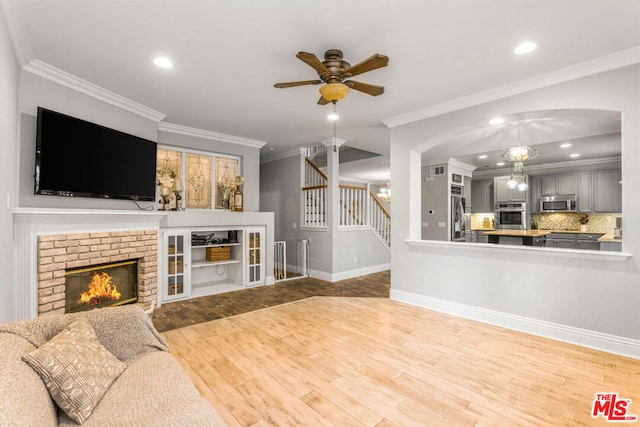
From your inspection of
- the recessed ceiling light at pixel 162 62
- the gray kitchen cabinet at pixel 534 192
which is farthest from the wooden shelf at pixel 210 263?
the gray kitchen cabinet at pixel 534 192

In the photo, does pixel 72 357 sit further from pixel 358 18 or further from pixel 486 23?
pixel 486 23

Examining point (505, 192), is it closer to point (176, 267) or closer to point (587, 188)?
point (587, 188)

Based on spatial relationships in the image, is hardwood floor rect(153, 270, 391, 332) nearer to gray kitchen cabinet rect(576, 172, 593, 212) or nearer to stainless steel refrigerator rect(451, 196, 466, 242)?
stainless steel refrigerator rect(451, 196, 466, 242)

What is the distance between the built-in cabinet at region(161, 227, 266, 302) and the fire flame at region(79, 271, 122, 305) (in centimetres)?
77

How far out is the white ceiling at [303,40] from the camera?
2170 mm

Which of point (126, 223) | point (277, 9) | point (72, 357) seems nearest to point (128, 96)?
point (126, 223)

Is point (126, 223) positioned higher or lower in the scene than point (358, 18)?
lower

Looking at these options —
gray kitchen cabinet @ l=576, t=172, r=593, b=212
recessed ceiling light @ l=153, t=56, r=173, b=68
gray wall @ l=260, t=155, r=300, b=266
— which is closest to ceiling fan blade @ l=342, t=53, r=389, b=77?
recessed ceiling light @ l=153, t=56, r=173, b=68

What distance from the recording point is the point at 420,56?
2.79m

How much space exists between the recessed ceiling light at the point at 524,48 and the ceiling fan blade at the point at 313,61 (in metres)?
1.68

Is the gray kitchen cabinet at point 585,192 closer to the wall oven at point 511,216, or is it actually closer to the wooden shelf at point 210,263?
the wall oven at point 511,216

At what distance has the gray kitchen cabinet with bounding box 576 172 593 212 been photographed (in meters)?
6.92

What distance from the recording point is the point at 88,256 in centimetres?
339

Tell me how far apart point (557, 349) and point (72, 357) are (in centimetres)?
384
